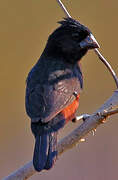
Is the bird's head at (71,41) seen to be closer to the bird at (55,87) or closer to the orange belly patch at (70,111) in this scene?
the bird at (55,87)

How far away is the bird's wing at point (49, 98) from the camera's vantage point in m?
5.59

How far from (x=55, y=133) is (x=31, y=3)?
5027 millimetres

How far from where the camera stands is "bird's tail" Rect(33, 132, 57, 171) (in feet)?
17.6

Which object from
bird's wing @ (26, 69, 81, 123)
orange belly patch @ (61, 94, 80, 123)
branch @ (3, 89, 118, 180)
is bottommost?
branch @ (3, 89, 118, 180)

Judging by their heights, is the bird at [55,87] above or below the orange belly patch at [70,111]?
above

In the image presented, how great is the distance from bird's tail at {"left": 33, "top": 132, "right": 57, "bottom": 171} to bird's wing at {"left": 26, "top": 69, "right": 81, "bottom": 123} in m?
0.15

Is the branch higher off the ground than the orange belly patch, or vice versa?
the orange belly patch

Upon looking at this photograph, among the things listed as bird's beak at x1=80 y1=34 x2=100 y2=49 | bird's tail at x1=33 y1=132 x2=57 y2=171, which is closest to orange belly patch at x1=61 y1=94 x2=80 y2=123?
bird's tail at x1=33 y1=132 x2=57 y2=171

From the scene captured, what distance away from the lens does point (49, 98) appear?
5.71m

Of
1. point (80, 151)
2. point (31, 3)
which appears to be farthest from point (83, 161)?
point (31, 3)

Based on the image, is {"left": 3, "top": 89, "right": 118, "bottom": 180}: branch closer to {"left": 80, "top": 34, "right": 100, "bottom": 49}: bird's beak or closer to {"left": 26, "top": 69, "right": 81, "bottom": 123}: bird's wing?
{"left": 26, "top": 69, "right": 81, "bottom": 123}: bird's wing

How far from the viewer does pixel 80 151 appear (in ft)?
29.7

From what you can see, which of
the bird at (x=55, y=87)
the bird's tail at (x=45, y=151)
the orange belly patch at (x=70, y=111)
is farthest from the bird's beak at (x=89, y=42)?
the bird's tail at (x=45, y=151)

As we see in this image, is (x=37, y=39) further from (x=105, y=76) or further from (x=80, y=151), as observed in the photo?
(x=80, y=151)
